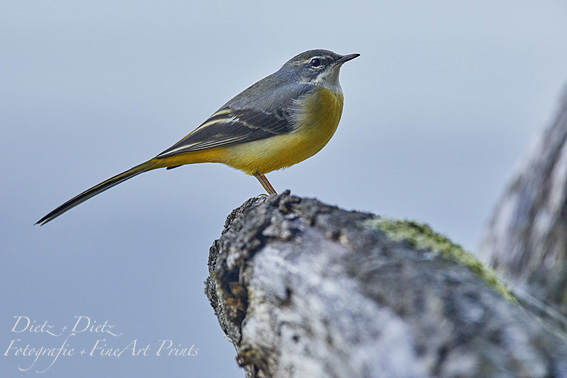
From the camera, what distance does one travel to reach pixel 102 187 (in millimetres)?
6781

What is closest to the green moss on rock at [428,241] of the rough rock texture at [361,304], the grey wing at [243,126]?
the rough rock texture at [361,304]

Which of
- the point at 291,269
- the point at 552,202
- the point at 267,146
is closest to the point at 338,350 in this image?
the point at 291,269

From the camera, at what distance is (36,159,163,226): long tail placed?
6.61 meters

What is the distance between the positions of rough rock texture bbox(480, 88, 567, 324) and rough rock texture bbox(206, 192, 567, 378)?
364 centimetres

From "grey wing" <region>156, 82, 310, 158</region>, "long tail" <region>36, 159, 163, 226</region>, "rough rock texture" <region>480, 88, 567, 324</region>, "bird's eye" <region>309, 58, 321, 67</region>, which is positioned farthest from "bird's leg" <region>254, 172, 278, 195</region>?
"rough rock texture" <region>480, 88, 567, 324</region>

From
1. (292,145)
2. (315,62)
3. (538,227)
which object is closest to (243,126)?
(292,145)

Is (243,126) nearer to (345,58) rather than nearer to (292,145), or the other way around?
(292,145)

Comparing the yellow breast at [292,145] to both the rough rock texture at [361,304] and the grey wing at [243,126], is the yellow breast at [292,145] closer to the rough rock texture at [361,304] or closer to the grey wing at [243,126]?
the grey wing at [243,126]

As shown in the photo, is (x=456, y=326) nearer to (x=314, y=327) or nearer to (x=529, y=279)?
(x=314, y=327)

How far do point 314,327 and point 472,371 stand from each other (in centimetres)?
86

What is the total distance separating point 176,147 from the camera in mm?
6918

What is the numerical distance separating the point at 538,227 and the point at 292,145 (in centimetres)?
295

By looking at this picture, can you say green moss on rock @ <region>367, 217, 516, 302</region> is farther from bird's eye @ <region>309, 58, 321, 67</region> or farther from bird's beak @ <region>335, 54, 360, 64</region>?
bird's eye @ <region>309, 58, 321, 67</region>

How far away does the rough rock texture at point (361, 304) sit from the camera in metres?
2.85
